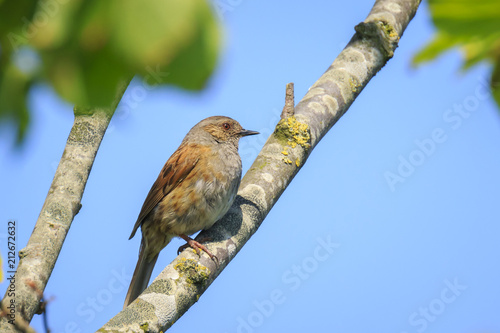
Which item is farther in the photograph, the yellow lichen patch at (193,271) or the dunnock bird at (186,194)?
the dunnock bird at (186,194)

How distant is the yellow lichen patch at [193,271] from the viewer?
2984 mm

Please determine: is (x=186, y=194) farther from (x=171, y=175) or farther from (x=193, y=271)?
(x=193, y=271)

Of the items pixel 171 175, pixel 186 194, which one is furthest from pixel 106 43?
pixel 171 175

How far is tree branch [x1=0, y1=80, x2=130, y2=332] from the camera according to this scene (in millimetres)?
2527

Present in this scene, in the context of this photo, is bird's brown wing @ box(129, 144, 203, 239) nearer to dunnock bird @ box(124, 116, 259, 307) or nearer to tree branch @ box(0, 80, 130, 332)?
dunnock bird @ box(124, 116, 259, 307)

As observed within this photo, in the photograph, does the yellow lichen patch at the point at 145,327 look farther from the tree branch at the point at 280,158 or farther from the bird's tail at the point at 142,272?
the bird's tail at the point at 142,272

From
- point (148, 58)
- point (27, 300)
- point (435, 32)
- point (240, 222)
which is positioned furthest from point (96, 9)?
point (240, 222)

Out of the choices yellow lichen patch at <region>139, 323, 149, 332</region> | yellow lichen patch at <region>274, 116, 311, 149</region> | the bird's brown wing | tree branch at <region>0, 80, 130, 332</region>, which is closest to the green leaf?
tree branch at <region>0, 80, 130, 332</region>

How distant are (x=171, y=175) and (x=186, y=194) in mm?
318

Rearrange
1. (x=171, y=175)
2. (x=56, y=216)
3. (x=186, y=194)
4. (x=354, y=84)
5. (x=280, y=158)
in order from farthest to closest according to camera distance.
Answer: (x=171, y=175) < (x=186, y=194) < (x=354, y=84) < (x=280, y=158) < (x=56, y=216)

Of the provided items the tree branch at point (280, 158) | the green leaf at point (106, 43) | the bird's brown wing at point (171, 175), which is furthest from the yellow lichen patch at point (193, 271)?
the green leaf at point (106, 43)

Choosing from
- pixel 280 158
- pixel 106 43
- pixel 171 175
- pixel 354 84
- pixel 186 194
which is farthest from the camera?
pixel 171 175

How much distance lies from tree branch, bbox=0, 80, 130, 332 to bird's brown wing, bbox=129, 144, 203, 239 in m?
1.43

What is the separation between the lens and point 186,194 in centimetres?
455
